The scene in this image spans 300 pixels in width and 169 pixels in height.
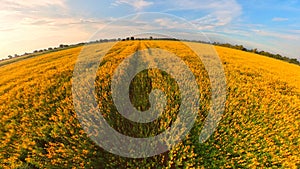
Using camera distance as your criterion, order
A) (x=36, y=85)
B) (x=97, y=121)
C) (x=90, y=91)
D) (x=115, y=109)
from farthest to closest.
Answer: (x=36, y=85) → (x=90, y=91) → (x=115, y=109) → (x=97, y=121)

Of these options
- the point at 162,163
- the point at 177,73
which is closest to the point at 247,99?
the point at 177,73

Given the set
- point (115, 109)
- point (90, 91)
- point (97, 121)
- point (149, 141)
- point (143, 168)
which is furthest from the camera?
point (90, 91)

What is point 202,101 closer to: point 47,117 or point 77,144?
point 77,144

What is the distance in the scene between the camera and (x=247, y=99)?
6.08 meters

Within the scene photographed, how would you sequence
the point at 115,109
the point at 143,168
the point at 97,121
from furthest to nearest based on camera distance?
the point at 115,109
the point at 97,121
the point at 143,168

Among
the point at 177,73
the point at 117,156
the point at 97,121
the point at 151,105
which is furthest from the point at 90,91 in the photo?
the point at 177,73

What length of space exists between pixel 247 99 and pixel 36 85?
7.15 metres

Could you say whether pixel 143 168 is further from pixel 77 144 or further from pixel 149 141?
pixel 77 144

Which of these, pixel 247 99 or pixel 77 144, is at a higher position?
pixel 247 99

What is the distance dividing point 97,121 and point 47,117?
4.33 feet

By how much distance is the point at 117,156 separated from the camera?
4.09 m

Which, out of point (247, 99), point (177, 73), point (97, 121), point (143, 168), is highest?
point (177, 73)

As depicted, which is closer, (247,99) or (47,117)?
(47,117)

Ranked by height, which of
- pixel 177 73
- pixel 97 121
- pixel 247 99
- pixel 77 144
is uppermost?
pixel 177 73
